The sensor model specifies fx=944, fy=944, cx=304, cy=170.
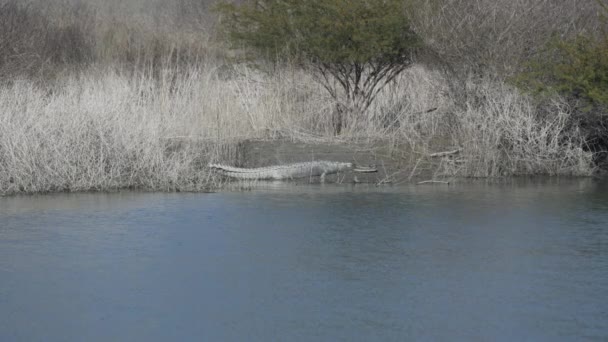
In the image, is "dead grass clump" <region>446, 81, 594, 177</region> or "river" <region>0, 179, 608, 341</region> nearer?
"river" <region>0, 179, 608, 341</region>

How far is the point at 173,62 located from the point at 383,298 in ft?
47.8

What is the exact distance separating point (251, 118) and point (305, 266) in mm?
6900

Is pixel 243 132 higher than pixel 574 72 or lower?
lower

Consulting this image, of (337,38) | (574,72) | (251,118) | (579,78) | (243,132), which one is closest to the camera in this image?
A: (579,78)

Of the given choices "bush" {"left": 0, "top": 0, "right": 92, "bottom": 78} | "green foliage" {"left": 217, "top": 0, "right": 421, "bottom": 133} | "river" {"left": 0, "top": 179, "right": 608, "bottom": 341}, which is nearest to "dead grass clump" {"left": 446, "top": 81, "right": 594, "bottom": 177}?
"river" {"left": 0, "top": 179, "right": 608, "bottom": 341}

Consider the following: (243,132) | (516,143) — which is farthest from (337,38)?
(516,143)

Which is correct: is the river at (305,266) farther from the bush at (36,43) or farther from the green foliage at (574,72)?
the bush at (36,43)

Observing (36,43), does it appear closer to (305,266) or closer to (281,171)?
(281,171)

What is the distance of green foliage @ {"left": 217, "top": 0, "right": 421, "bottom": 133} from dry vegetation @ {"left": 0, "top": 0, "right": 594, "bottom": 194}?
32 centimetres

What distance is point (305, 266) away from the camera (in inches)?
296

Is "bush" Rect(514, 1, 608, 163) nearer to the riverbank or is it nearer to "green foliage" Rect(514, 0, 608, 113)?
"green foliage" Rect(514, 0, 608, 113)

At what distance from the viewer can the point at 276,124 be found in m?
14.2

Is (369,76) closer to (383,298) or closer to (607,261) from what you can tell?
(607,261)

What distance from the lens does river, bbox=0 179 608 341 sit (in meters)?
5.99
